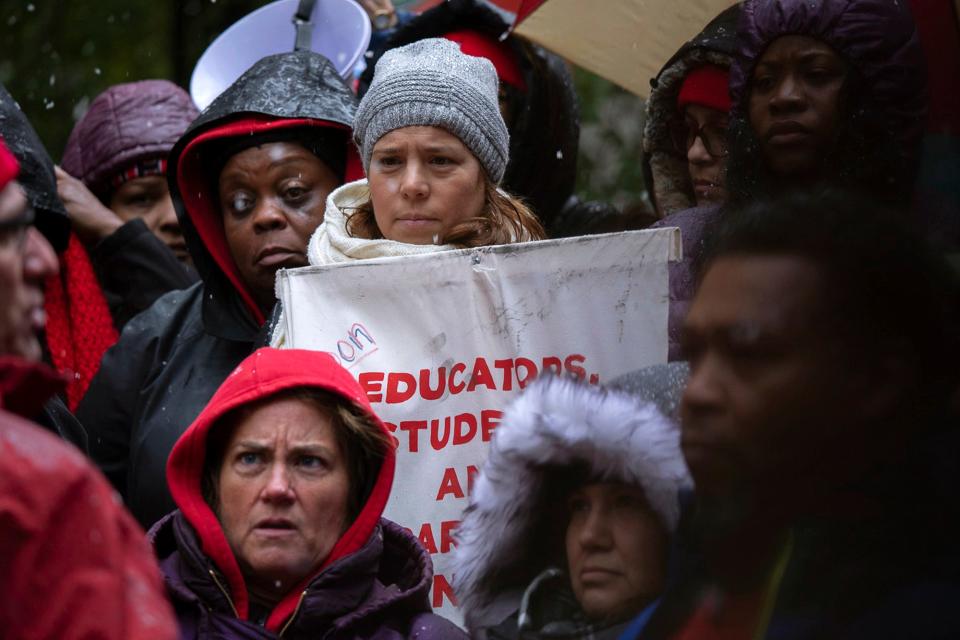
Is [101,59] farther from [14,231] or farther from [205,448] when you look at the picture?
[14,231]

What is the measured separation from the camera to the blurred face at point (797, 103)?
293 centimetres

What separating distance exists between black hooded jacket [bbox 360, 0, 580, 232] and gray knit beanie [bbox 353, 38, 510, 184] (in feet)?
2.85

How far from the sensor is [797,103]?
9.99 feet

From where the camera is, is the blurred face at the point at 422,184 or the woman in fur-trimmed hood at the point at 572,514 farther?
the blurred face at the point at 422,184

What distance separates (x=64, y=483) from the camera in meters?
1.75

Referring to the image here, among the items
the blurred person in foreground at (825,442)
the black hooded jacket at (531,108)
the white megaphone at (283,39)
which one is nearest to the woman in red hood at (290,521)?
the blurred person in foreground at (825,442)

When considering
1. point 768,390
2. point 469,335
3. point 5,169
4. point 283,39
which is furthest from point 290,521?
point 283,39

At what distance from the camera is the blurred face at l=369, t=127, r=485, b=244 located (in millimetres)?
3773

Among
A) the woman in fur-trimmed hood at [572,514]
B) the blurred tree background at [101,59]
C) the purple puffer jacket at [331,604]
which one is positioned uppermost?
the blurred tree background at [101,59]

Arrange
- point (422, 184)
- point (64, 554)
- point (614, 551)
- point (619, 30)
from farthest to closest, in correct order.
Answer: point (619, 30) < point (422, 184) < point (614, 551) < point (64, 554)

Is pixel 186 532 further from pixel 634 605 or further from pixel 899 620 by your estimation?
pixel 899 620

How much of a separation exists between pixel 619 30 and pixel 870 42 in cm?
107

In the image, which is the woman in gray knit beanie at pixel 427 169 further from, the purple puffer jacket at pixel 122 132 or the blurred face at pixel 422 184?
the purple puffer jacket at pixel 122 132

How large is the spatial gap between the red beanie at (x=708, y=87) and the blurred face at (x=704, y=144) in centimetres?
2
